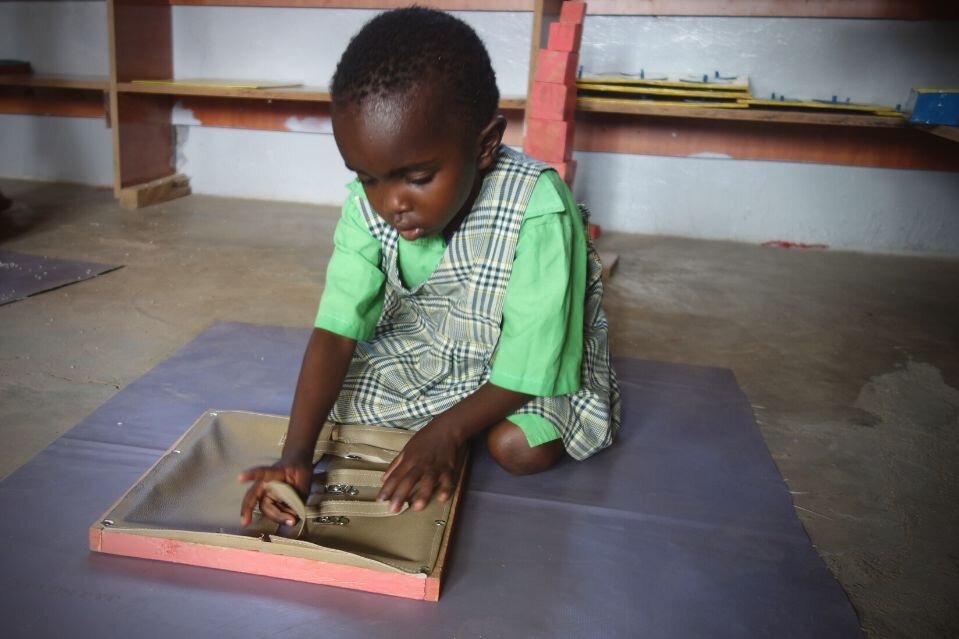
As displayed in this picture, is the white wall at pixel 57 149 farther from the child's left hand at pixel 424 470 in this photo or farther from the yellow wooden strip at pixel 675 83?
the child's left hand at pixel 424 470

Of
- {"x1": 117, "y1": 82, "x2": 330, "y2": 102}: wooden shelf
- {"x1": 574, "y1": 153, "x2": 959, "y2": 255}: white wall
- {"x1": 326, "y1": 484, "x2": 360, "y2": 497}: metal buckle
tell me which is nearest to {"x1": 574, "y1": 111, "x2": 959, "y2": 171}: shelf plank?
{"x1": 574, "y1": 153, "x2": 959, "y2": 255}: white wall

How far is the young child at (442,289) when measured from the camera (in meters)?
0.85

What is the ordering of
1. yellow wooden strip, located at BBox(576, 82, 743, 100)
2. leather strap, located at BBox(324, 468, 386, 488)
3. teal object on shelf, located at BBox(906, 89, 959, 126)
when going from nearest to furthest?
1. leather strap, located at BBox(324, 468, 386, 488)
2. teal object on shelf, located at BBox(906, 89, 959, 126)
3. yellow wooden strip, located at BBox(576, 82, 743, 100)

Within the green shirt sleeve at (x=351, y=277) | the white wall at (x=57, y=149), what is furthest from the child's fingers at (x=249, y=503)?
the white wall at (x=57, y=149)

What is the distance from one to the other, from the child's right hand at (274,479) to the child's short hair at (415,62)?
1.47 feet

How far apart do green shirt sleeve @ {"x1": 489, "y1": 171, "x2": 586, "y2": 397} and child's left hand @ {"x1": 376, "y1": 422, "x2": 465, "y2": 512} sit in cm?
11

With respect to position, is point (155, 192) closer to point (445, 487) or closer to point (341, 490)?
point (341, 490)

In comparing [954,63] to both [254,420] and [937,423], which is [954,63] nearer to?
[937,423]

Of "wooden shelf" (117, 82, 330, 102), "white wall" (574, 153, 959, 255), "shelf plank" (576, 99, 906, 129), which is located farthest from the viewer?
"white wall" (574, 153, 959, 255)

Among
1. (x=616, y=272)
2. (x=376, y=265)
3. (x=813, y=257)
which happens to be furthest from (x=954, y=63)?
(x=376, y=265)

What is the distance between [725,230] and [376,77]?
231 cm

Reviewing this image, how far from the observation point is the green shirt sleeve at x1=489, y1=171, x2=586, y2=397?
100 cm

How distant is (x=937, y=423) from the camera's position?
55.9 inches

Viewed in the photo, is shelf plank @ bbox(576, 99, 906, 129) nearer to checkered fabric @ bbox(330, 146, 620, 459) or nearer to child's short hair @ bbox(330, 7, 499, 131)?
checkered fabric @ bbox(330, 146, 620, 459)
